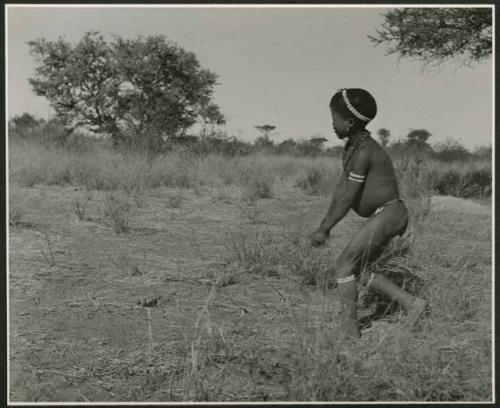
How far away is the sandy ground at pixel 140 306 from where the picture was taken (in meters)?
3.55

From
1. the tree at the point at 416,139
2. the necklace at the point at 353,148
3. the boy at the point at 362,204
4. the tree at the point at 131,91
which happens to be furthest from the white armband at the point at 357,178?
the tree at the point at 131,91

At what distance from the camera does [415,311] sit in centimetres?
383

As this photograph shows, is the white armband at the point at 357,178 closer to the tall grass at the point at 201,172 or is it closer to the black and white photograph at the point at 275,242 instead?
the black and white photograph at the point at 275,242

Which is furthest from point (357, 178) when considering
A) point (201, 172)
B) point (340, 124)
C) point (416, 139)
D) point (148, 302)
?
point (201, 172)

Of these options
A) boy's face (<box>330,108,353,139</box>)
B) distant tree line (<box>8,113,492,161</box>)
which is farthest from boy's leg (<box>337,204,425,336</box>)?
distant tree line (<box>8,113,492,161</box>)

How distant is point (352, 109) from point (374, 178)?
439mm

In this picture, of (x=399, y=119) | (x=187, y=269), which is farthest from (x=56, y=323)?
(x=399, y=119)

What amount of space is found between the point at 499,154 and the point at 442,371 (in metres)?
1.79

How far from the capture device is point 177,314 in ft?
13.8

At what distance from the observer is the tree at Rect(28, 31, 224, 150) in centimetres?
1034

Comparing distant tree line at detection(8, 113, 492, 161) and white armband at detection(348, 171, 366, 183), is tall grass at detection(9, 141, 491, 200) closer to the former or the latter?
distant tree line at detection(8, 113, 492, 161)

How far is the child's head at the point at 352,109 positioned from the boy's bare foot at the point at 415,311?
3.67 feet

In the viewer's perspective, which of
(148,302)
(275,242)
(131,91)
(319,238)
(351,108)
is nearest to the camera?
(319,238)

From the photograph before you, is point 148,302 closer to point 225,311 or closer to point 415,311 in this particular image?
point 225,311
